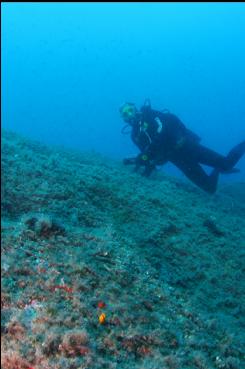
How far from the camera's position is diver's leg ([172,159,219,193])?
11176mm

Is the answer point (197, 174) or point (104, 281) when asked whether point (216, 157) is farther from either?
point (104, 281)

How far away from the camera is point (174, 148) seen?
35.0 ft

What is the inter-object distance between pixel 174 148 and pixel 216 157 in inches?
56.9

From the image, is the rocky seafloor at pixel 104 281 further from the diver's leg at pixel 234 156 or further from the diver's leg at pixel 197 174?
the diver's leg at pixel 234 156

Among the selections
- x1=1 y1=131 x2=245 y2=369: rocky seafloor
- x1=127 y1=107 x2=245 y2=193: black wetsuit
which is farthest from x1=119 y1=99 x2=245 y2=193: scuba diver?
x1=1 y1=131 x2=245 y2=369: rocky seafloor

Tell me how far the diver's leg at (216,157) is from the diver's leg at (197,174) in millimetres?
261

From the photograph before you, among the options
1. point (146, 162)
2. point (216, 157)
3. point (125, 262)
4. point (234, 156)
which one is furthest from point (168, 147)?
point (125, 262)

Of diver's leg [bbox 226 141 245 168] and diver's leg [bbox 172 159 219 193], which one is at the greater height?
diver's leg [bbox 226 141 245 168]

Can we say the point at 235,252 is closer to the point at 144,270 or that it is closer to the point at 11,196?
the point at 144,270

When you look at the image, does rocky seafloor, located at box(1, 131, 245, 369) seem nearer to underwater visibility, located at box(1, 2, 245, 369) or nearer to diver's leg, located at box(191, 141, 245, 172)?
underwater visibility, located at box(1, 2, 245, 369)

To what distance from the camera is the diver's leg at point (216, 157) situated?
11.2 meters

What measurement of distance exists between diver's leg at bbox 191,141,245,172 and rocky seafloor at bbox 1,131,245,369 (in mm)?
4569

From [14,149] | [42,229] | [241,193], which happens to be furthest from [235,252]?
[241,193]

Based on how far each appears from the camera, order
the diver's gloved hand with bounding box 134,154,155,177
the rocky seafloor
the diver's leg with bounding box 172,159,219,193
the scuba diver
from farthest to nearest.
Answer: the diver's leg with bounding box 172,159,219,193 → the scuba diver → the diver's gloved hand with bounding box 134,154,155,177 → the rocky seafloor
